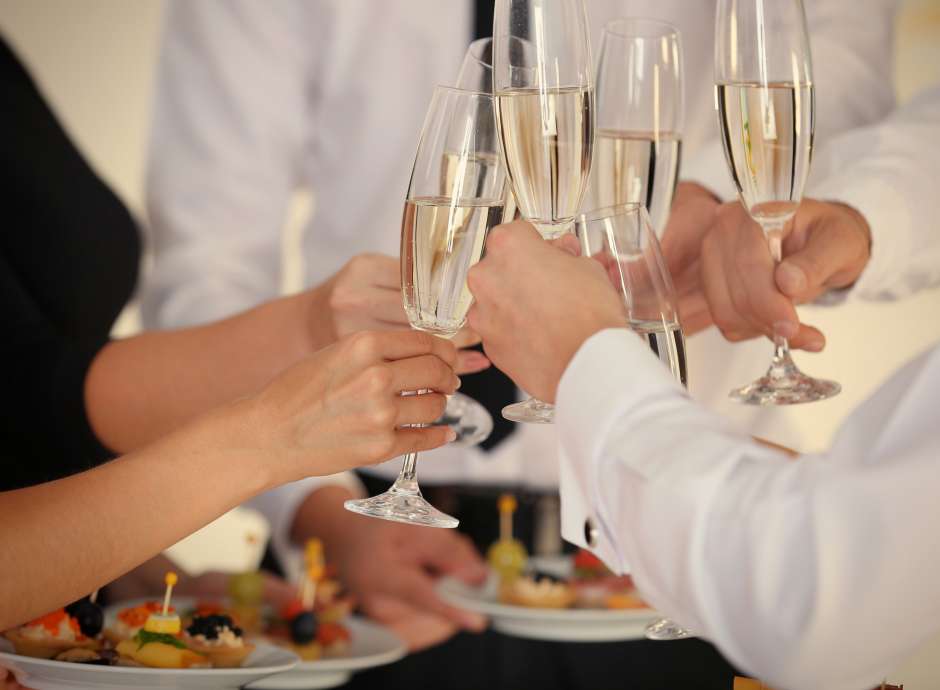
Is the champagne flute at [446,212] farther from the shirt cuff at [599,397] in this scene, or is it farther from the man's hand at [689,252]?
the man's hand at [689,252]

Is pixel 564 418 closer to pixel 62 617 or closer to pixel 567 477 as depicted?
pixel 567 477

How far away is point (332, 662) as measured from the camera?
1229mm

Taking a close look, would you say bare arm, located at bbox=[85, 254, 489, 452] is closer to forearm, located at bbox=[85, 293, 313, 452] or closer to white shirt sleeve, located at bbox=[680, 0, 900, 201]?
forearm, located at bbox=[85, 293, 313, 452]

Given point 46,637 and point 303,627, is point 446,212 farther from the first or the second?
point 303,627

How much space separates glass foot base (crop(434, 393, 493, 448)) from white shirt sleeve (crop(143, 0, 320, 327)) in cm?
105

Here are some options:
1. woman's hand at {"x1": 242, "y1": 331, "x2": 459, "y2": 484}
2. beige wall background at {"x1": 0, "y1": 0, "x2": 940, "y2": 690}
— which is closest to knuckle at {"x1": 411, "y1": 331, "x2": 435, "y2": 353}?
woman's hand at {"x1": 242, "y1": 331, "x2": 459, "y2": 484}

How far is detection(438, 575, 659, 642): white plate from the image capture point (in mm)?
1479

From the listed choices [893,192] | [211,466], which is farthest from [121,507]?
[893,192]

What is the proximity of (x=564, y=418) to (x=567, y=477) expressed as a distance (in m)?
0.05

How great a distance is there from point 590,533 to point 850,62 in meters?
1.55

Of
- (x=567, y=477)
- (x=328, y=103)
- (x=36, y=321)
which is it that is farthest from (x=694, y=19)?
(x=567, y=477)

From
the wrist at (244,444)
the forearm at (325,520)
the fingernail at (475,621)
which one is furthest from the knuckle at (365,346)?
the forearm at (325,520)

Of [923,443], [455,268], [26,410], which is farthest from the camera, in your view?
[26,410]

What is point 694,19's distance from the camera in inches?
86.0
